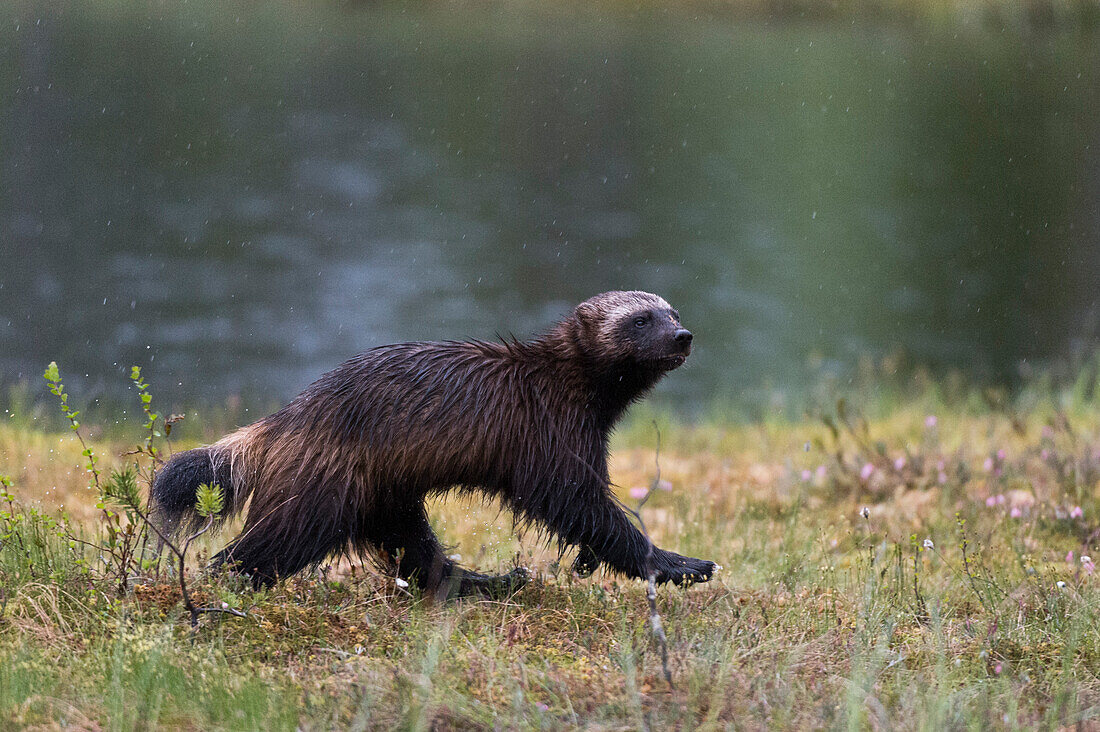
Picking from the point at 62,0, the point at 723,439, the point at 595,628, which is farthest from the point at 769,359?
the point at 62,0

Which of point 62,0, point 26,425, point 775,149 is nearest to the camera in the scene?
point 26,425

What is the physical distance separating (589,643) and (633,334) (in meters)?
1.34

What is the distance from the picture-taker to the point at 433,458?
14.5 feet

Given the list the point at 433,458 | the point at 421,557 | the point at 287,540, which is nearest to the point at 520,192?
the point at 421,557

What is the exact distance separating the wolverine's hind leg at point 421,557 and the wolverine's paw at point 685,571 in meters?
0.54

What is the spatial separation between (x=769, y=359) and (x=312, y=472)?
11088 mm

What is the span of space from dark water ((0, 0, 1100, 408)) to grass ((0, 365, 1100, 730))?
6.58 meters

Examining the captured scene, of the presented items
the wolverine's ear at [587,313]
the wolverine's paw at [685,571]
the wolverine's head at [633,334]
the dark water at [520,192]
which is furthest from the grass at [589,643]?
the dark water at [520,192]

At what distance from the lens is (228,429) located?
9008 mm

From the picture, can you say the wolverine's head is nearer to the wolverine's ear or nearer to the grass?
the wolverine's ear

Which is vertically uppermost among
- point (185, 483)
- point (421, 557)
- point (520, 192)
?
point (520, 192)

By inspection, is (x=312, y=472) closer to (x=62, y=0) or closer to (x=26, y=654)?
(x=26, y=654)

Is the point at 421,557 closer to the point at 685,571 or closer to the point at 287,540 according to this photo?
the point at 287,540

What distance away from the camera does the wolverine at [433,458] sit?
4.36 metres
